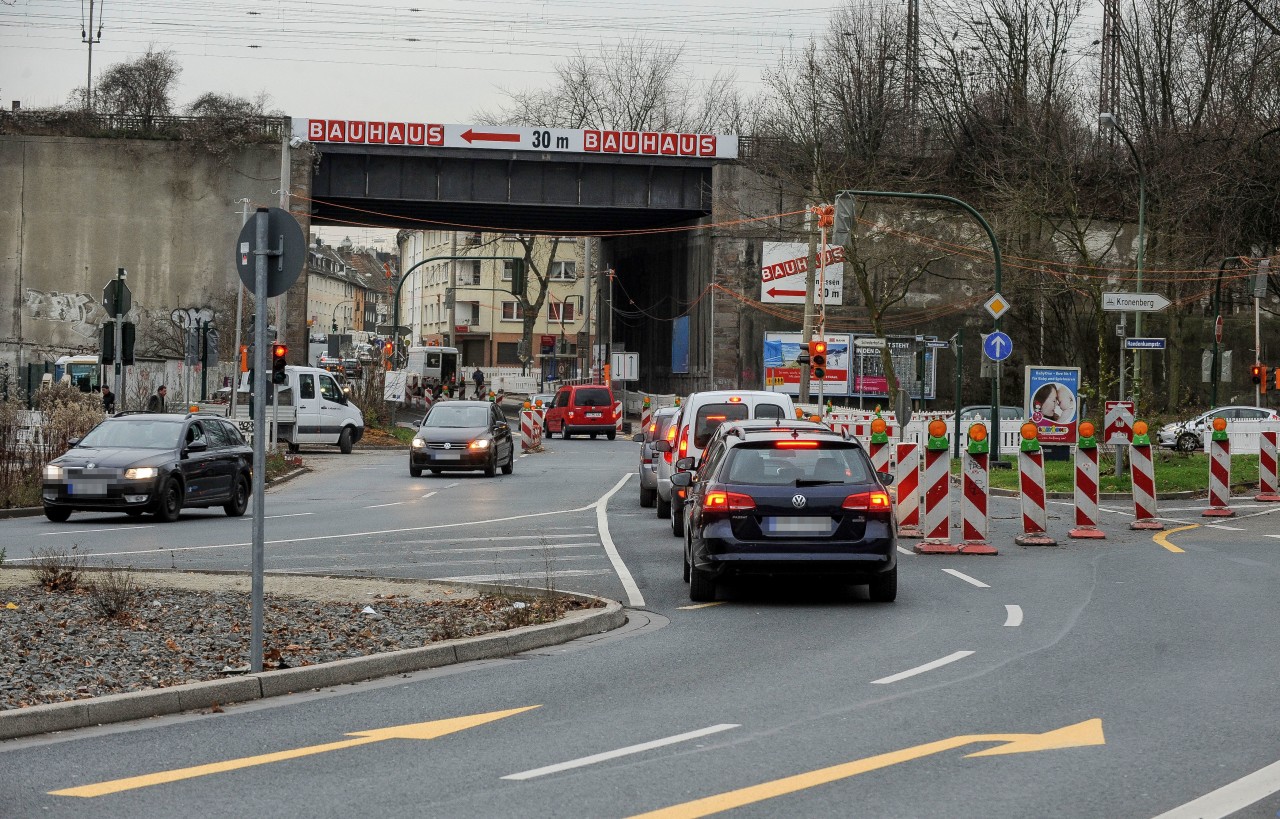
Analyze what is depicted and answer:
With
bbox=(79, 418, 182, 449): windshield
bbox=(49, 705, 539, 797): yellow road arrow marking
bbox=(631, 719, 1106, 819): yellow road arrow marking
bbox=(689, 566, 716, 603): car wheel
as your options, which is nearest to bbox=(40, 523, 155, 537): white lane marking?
bbox=(79, 418, 182, 449): windshield

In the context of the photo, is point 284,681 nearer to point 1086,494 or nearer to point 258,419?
point 258,419

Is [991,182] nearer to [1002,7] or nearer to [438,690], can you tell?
[1002,7]

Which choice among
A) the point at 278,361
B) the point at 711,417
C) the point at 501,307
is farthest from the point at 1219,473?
the point at 501,307

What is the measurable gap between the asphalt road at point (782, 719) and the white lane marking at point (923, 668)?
39 millimetres

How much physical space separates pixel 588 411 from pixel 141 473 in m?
38.6

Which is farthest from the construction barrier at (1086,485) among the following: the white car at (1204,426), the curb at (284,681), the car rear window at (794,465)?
the white car at (1204,426)

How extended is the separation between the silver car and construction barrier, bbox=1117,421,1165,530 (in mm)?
6995

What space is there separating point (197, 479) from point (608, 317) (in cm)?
5991

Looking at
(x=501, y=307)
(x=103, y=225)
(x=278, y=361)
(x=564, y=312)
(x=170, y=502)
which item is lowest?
(x=170, y=502)

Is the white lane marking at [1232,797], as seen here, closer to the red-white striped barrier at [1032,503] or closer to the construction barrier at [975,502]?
the construction barrier at [975,502]

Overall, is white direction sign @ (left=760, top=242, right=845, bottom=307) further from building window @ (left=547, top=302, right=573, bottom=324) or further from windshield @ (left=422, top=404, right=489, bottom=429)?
building window @ (left=547, top=302, right=573, bottom=324)

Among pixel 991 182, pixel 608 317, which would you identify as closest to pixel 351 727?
pixel 991 182

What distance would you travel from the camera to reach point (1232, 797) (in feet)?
21.9

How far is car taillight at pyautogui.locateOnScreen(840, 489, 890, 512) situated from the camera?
13.9 meters
